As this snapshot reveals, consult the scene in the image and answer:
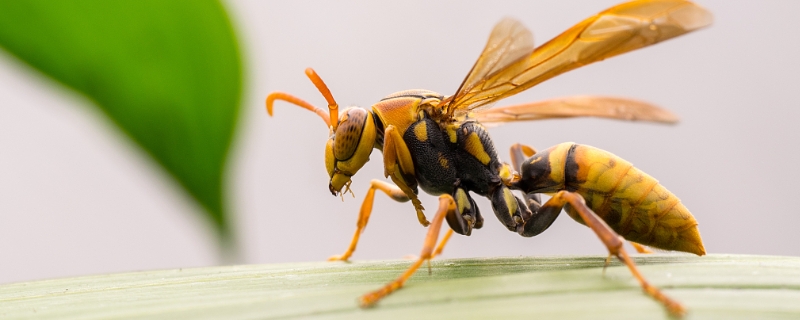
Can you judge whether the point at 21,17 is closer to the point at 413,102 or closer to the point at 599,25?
the point at 413,102

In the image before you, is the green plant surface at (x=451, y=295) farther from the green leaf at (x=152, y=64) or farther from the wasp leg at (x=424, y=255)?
the green leaf at (x=152, y=64)

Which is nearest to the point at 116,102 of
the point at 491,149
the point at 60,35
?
the point at 60,35

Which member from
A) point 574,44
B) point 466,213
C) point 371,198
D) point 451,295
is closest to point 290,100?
point 371,198

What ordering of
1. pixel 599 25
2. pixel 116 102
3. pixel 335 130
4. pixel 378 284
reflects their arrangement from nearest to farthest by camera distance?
pixel 378 284
pixel 599 25
pixel 335 130
pixel 116 102

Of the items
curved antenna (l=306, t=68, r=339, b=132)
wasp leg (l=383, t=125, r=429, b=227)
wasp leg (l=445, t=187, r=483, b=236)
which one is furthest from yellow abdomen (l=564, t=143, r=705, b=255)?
curved antenna (l=306, t=68, r=339, b=132)

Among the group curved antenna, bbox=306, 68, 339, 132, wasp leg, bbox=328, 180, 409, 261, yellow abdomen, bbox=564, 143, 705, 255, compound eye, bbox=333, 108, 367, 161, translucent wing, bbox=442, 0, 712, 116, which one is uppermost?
translucent wing, bbox=442, 0, 712, 116

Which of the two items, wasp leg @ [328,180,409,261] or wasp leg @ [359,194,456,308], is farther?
wasp leg @ [328,180,409,261]

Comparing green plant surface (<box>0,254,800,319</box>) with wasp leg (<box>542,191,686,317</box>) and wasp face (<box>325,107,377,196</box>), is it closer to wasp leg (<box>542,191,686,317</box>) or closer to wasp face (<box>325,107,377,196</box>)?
wasp leg (<box>542,191,686,317</box>)

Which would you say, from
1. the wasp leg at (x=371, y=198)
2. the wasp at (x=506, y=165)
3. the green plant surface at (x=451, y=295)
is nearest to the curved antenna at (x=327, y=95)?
the wasp at (x=506, y=165)
